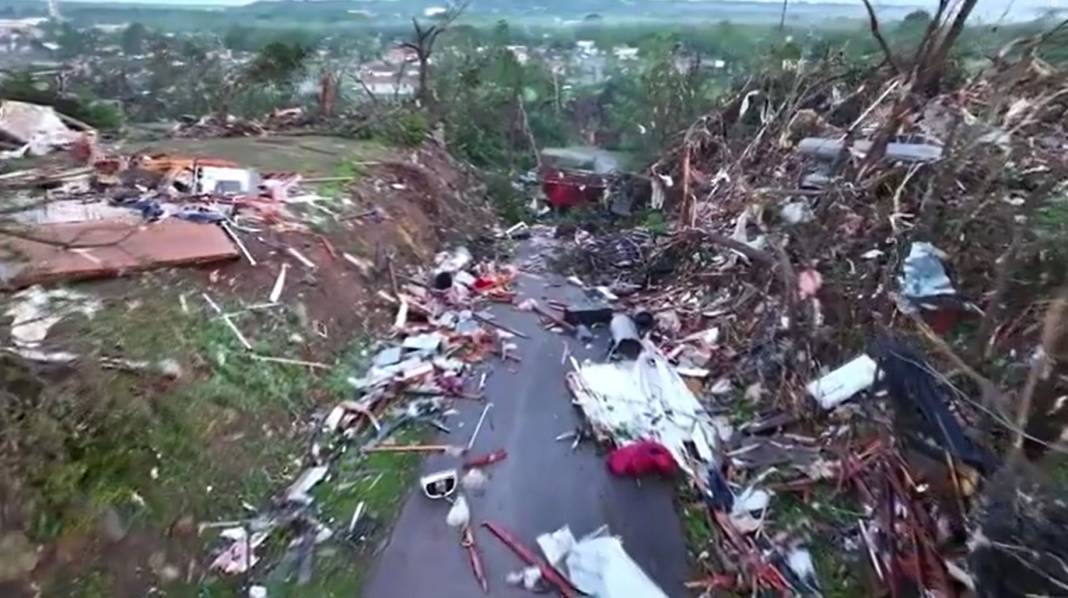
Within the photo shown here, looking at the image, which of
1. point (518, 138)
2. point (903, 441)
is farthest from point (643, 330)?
point (518, 138)

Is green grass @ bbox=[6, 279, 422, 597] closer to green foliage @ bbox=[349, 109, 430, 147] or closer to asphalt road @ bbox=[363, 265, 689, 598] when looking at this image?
asphalt road @ bbox=[363, 265, 689, 598]

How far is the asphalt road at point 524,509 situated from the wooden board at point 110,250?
2.21 metres

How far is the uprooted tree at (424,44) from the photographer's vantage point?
13.7m

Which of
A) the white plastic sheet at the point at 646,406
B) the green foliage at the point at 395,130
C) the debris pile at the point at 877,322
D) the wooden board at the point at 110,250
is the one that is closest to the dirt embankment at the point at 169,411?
the wooden board at the point at 110,250

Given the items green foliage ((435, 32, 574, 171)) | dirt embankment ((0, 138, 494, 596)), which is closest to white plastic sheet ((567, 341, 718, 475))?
dirt embankment ((0, 138, 494, 596))

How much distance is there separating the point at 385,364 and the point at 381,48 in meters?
10.8

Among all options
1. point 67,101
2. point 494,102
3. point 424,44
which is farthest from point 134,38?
point 494,102

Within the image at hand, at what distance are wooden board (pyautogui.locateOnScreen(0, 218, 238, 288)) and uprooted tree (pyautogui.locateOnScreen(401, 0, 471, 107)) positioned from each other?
27.7 ft

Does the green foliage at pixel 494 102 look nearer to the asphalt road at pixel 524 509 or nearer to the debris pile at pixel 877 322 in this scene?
the debris pile at pixel 877 322

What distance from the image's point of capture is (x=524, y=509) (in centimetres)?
404

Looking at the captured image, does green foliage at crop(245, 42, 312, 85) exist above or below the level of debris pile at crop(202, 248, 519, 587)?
above

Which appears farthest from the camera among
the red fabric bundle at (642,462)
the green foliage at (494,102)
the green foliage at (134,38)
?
the green foliage at (494,102)

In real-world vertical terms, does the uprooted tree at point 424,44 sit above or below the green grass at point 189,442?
above

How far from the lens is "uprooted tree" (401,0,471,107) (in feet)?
44.9
